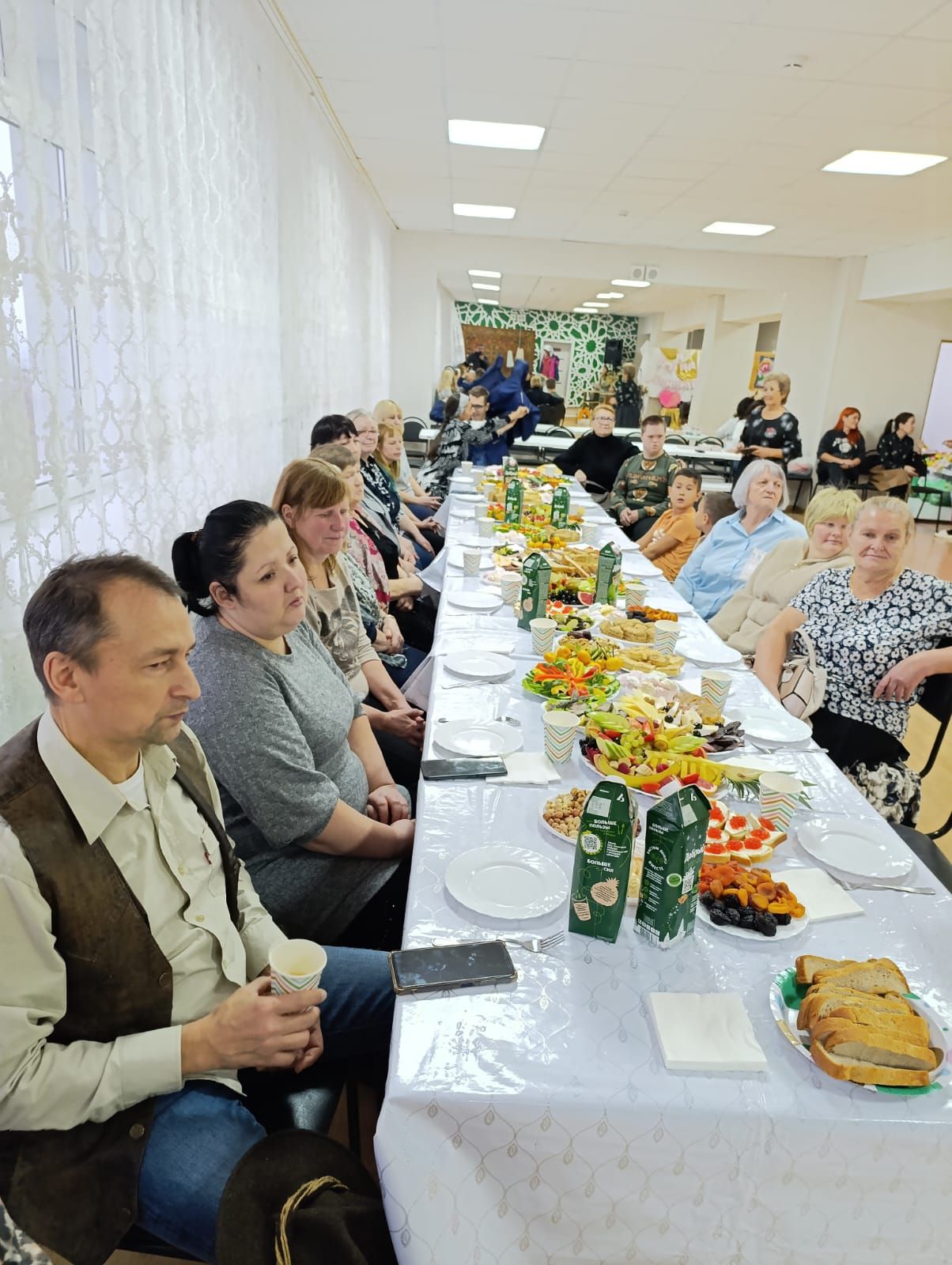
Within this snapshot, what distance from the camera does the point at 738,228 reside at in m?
7.16

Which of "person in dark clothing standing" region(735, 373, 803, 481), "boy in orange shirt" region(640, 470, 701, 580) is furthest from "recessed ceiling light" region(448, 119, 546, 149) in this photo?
"person in dark clothing standing" region(735, 373, 803, 481)

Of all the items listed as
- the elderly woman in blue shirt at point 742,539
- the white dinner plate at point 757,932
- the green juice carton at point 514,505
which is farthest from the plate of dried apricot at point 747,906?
the green juice carton at point 514,505

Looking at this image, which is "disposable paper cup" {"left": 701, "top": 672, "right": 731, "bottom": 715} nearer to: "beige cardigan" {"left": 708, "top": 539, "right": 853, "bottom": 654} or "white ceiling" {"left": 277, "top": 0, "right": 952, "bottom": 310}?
"beige cardigan" {"left": 708, "top": 539, "right": 853, "bottom": 654}

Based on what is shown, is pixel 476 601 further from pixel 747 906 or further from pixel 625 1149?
pixel 625 1149

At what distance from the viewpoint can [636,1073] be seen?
93cm

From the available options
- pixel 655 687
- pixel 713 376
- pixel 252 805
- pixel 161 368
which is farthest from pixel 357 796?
pixel 713 376

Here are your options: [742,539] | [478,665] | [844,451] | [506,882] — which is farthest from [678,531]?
[844,451]

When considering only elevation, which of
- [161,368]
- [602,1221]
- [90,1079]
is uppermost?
[161,368]

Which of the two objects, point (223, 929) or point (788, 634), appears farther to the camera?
point (788, 634)

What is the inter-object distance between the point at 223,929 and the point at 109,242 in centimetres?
161

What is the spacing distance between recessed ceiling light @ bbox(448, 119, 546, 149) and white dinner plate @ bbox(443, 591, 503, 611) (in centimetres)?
304

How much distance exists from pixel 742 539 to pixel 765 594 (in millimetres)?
502

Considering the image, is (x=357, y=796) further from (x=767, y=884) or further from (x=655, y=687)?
(x=767, y=884)

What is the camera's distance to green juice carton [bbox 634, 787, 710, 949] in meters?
1.04
